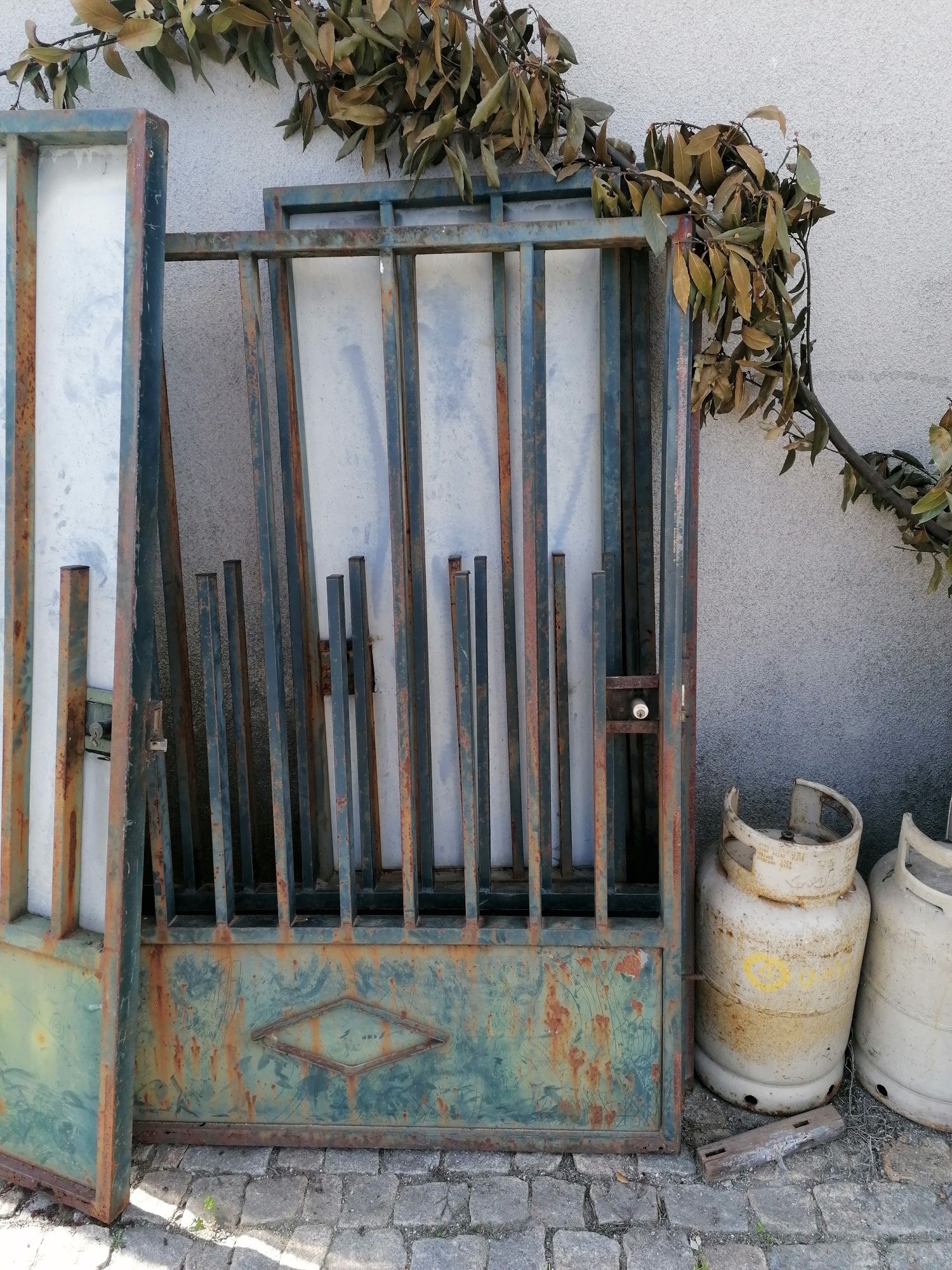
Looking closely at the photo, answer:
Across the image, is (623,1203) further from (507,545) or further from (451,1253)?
(507,545)

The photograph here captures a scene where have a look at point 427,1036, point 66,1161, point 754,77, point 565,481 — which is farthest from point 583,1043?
point 754,77

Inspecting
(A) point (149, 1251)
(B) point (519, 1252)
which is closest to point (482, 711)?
(B) point (519, 1252)

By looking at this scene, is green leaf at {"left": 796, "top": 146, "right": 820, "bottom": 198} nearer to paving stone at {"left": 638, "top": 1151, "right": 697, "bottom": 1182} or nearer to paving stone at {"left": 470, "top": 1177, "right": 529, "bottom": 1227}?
paving stone at {"left": 638, "top": 1151, "right": 697, "bottom": 1182}

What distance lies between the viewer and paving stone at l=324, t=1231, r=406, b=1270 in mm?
2207

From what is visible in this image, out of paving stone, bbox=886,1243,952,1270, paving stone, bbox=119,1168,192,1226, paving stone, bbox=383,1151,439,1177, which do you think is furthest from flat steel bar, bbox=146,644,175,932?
paving stone, bbox=886,1243,952,1270

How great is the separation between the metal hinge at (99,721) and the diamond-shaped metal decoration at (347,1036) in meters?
0.84

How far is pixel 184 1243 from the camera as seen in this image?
227 cm

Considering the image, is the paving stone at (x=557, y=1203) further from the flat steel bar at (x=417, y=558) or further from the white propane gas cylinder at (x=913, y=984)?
the white propane gas cylinder at (x=913, y=984)

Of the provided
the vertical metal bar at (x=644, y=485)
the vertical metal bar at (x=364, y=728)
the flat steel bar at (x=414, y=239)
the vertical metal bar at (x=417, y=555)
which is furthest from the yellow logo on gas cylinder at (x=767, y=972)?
the flat steel bar at (x=414, y=239)

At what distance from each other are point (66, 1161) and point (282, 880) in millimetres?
816

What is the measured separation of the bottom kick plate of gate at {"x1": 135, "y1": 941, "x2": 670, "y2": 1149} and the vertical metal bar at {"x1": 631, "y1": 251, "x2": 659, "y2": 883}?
0.57 m

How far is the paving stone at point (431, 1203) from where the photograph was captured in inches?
91.5

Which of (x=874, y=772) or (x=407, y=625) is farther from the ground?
(x=407, y=625)

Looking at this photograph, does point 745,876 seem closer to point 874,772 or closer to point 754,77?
point 874,772
